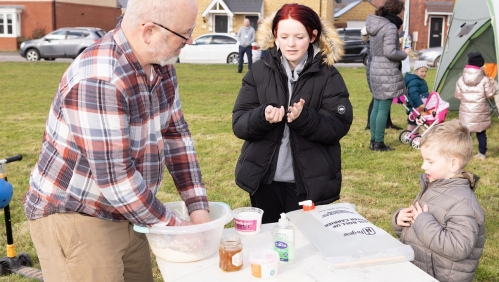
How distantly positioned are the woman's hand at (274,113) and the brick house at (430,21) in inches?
1399

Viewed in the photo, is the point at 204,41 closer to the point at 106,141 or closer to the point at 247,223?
the point at 247,223

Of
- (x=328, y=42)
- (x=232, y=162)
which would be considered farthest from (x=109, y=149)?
(x=232, y=162)

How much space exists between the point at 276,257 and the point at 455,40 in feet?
28.8

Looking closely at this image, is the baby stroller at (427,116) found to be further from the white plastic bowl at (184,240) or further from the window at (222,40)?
the window at (222,40)

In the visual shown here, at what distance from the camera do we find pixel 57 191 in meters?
2.16

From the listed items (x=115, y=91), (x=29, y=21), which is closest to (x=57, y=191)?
(x=115, y=91)

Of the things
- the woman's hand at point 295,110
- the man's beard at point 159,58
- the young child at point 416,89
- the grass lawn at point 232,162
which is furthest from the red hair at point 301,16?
the young child at point 416,89

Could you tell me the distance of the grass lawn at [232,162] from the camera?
16.5 ft

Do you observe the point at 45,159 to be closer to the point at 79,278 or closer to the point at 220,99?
the point at 79,278

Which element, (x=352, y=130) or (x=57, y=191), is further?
(x=352, y=130)

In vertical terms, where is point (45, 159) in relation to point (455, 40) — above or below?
below

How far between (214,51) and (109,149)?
21.1 metres

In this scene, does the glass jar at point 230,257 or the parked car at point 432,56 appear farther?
the parked car at point 432,56

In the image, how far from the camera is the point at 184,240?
2.20 meters
